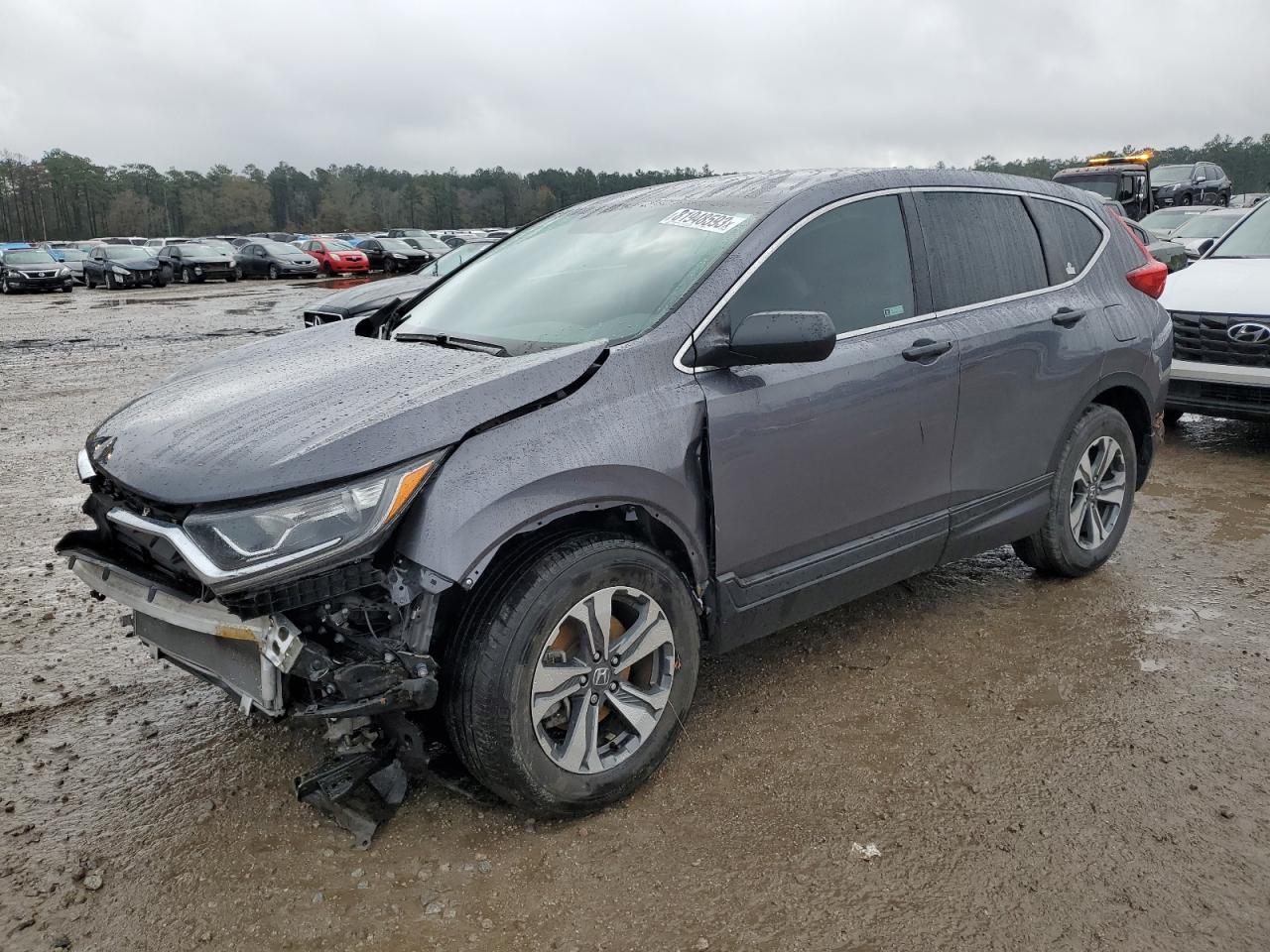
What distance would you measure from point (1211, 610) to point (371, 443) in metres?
3.66

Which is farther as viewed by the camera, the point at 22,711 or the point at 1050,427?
the point at 1050,427

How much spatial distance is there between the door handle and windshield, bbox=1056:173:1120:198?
20350mm

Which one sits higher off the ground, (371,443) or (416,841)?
(371,443)

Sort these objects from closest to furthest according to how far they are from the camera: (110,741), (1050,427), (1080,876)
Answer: (1080,876) → (110,741) → (1050,427)

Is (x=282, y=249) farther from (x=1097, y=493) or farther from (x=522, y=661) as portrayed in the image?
(x=522, y=661)

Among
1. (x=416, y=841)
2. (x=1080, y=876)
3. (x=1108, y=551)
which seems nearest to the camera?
(x=1080, y=876)

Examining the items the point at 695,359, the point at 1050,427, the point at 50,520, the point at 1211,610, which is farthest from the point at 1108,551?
the point at 50,520

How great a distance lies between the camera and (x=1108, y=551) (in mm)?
4484

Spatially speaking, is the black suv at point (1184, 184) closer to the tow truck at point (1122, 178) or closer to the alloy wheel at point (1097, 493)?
the tow truck at point (1122, 178)

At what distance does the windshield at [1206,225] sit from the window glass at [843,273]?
14.6m

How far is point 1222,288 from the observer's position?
273 inches

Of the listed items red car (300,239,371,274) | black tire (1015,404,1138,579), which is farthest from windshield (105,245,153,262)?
black tire (1015,404,1138,579)

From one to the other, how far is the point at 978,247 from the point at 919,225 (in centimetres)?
37

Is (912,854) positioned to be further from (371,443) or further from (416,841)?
(371,443)
